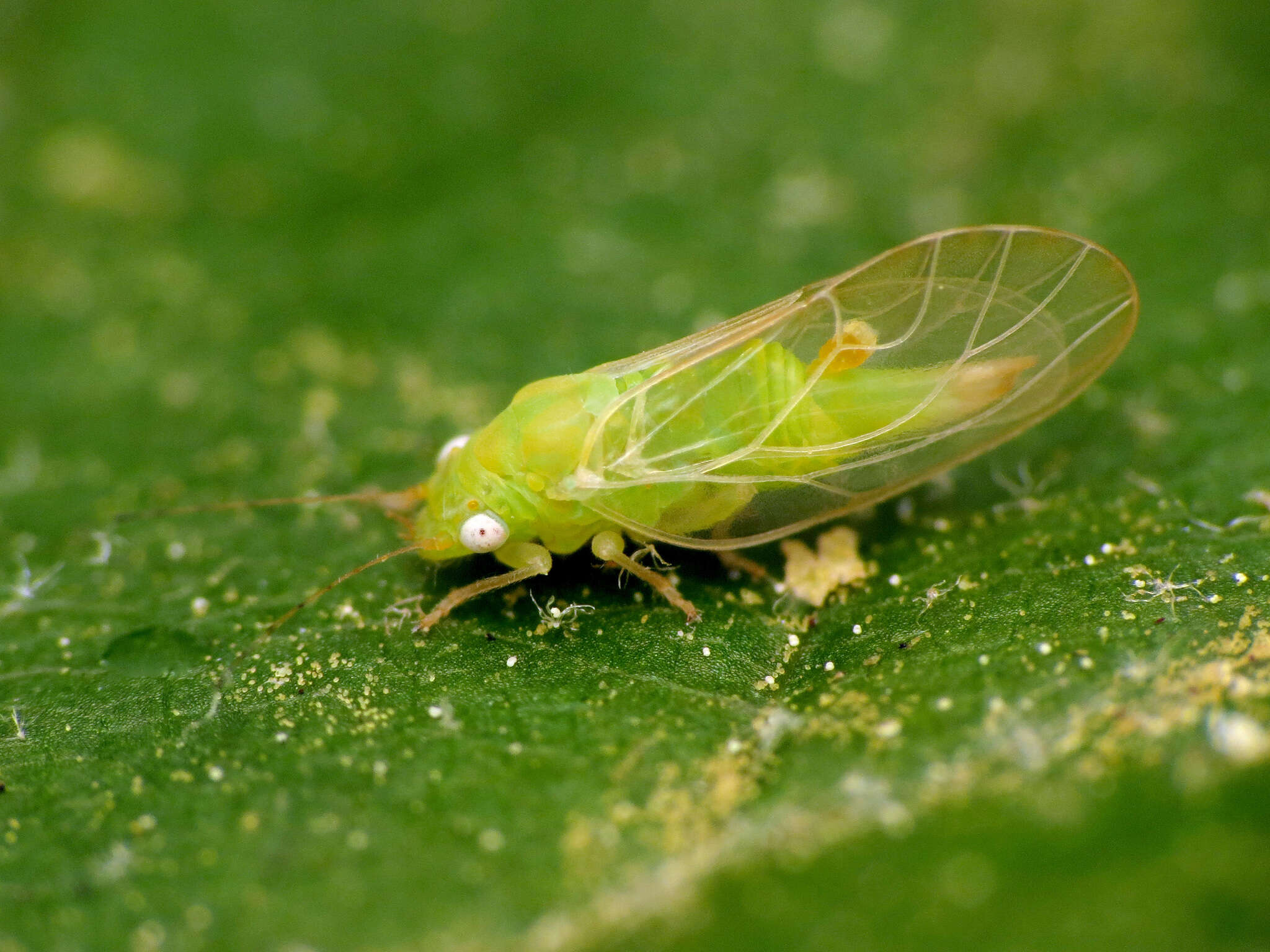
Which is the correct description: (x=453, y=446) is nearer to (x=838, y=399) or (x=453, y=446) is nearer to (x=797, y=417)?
(x=797, y=417)

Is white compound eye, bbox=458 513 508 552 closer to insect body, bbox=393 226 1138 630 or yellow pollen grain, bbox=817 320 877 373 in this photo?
insect body, bbox=393 226 1138 630

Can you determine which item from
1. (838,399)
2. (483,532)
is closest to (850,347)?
(838,399)

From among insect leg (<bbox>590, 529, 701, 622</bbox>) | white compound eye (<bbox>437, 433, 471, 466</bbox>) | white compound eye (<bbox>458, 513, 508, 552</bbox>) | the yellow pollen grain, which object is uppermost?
white compound eye (<bbox>437, 433, 471, 466</bbox>)

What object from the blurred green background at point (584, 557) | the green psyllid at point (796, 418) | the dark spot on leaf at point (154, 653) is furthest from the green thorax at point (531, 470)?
the dark spot on leaf at point (154, 653)

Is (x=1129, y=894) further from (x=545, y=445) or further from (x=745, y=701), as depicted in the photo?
(x=545, y=445)

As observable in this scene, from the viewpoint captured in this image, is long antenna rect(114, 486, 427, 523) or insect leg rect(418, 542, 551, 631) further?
long antenna rect(114, 486, 427, 523)

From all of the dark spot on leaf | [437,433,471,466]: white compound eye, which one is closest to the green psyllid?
[437,433,471,466]: white compound eye

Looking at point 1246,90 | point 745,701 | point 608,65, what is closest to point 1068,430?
point 745,701
